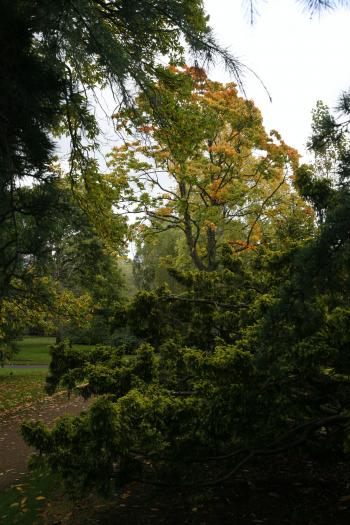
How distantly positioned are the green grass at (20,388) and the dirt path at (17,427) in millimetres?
584

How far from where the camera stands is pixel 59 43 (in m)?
4.49

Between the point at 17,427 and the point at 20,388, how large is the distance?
617 centimetres

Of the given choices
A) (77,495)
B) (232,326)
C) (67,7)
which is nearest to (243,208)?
(232,326)

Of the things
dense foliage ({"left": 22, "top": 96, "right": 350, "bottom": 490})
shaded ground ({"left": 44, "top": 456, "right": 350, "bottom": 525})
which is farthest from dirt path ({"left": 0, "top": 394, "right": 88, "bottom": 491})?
dense foliage ({"left": 22, "top": 96, "right": 350, "bottom": 490})

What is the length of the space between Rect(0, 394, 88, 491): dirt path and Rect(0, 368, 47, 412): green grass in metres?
0.58

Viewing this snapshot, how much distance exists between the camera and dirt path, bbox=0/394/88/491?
20.9 ft

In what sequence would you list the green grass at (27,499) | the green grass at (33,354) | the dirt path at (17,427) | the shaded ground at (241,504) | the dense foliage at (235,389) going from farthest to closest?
the green grass at (33,354) → the dirt path at (17,427) → the green grass at (27,499) → the shaded ground at (241,504) → the dense foliage at (235,389)

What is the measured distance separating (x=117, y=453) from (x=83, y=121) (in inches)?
144

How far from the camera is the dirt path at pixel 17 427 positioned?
20.9ft

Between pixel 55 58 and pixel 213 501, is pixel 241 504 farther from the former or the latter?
pixel 55 58

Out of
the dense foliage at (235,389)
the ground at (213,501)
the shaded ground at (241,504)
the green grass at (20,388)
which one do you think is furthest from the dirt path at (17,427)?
the dense foliage at (235,389)

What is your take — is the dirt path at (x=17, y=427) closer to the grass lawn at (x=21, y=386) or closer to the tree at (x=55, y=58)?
the grass lawn at (x=21, y=386)

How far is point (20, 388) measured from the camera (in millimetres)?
15164

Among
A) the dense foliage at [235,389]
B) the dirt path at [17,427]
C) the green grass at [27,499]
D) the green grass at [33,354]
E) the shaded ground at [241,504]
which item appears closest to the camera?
the dense foliage at [235,389]
